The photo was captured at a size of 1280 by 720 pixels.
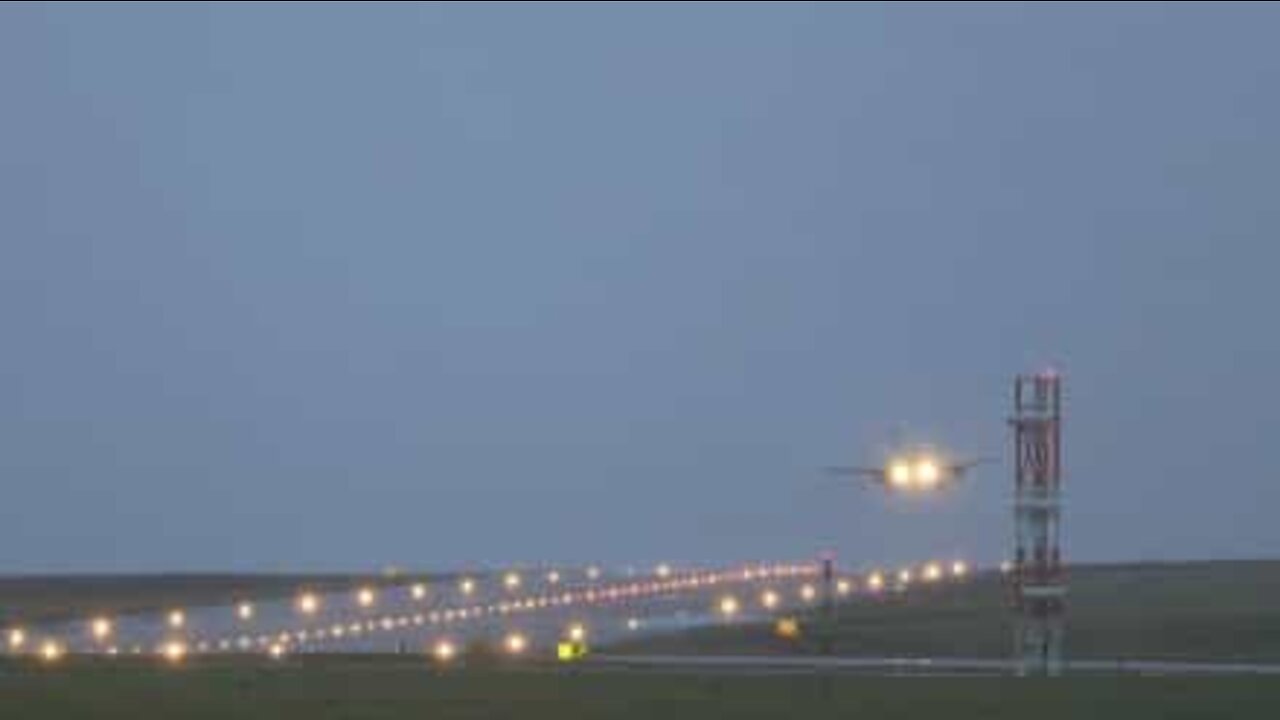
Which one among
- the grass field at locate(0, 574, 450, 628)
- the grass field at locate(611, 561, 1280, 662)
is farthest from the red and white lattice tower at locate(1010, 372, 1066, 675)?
the grass field at locate(0, 574, 450, 628)

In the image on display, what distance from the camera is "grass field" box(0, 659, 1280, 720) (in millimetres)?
50312

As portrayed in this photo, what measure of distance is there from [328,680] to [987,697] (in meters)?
15.3

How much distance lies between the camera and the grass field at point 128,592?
131625 millimetres

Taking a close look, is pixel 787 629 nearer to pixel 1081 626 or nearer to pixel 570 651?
pixel 1081 626

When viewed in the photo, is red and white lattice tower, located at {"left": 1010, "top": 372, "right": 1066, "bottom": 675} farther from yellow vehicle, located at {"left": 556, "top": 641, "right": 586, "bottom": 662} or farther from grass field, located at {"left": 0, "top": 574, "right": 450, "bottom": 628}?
grass field, located at {"left": 0, "top": 574, "right": 450, "bottom": 628}

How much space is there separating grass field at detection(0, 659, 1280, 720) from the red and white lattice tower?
8.56 m

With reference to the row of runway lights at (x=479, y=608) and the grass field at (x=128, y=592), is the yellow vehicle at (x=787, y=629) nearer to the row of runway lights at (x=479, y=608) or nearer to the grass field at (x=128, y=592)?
the row of runway lights at (x=479, y=608)

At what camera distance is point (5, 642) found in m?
96.9

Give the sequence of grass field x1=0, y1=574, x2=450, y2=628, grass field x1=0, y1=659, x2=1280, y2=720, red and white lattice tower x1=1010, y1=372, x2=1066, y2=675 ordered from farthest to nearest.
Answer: grass field x1=0, y1=574, x2=450, y2=628 < red and white lattice tower x1=1010, y1=372, x2=1066, y2=675 < grass field x1=0, y1=659, x2=1280, y2=720

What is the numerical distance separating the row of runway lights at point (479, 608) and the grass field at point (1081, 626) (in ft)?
18.2

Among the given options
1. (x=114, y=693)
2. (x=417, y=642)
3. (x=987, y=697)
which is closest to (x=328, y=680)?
(x=114, y=693)

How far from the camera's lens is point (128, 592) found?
156 meters

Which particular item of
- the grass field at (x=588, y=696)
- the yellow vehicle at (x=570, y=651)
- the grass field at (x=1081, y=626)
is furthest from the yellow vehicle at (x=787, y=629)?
the grass field at (x=588, y=696)

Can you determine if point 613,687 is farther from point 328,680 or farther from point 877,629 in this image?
point 877,629
